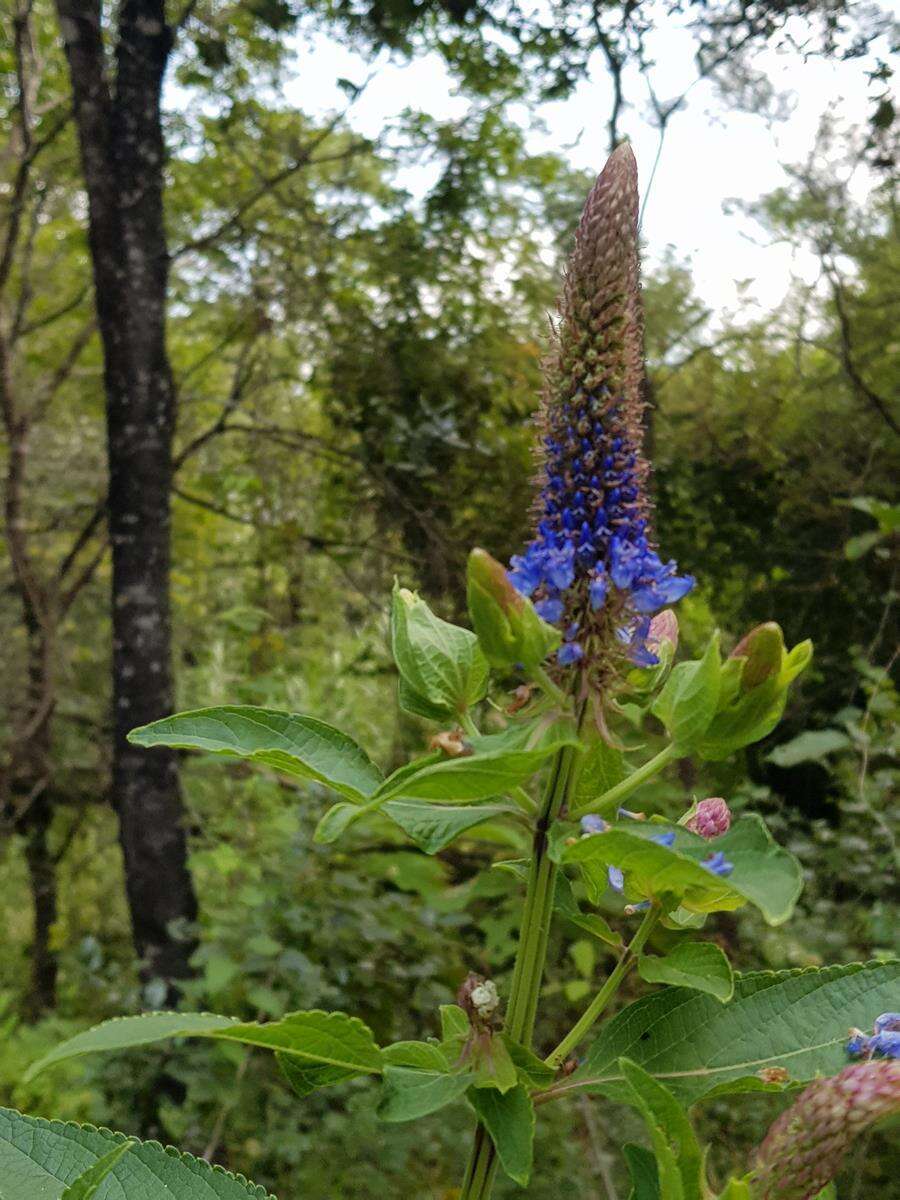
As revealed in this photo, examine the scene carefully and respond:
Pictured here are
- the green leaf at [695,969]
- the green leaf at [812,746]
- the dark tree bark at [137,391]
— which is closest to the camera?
the green leaf at [695,969]

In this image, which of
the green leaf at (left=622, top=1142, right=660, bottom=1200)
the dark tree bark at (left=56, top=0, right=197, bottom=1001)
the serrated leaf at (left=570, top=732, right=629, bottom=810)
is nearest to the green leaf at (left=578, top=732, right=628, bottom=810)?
the serrated leaf at (left=570, top=732, right=629, bottom=810)

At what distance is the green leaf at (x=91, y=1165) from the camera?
0.63 m

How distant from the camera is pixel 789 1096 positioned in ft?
7.43

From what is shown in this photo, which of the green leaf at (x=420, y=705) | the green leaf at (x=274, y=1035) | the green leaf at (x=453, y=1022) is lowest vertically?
the green leaf at (x=453, y=1022)

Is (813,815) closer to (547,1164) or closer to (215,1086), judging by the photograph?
(547,1164)

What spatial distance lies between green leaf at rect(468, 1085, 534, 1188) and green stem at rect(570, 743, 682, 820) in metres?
0.17

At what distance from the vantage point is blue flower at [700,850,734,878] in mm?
524

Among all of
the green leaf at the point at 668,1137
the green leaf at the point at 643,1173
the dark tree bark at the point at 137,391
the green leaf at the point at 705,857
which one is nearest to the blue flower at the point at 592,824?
the green leaf at the point at 705,857

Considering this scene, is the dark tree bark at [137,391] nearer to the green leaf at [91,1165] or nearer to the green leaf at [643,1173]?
the green leaf at [91,1165]

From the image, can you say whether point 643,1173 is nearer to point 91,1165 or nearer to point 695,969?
point 695,969

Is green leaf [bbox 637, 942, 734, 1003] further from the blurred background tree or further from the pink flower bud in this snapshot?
the blurred background tree

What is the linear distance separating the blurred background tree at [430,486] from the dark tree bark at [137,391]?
37 millimetres

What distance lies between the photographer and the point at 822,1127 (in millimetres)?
538

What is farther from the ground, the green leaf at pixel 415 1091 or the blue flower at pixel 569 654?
the blue flower at pixel 569 654
